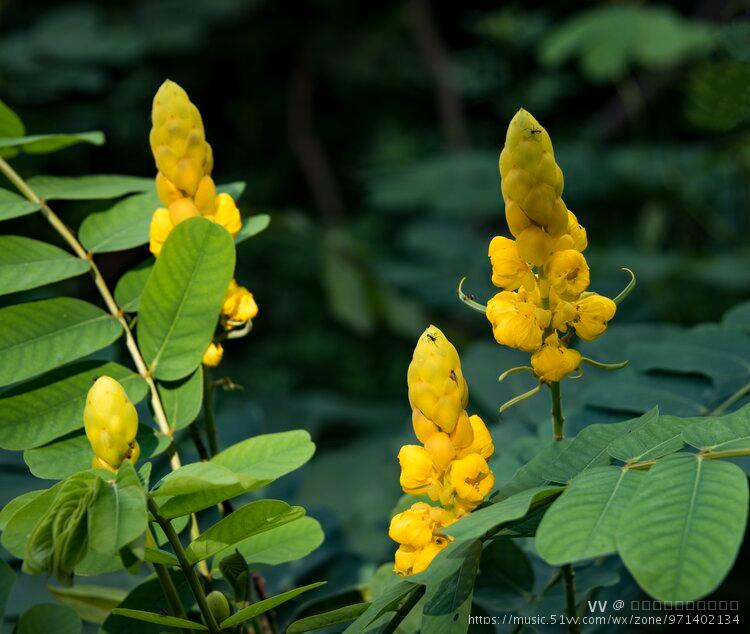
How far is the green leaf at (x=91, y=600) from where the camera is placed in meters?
0.86

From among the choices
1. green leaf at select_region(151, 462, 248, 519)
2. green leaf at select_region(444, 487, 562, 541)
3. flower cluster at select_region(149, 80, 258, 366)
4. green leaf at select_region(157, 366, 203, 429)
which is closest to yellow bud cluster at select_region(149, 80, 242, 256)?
flower cluster at select_region(149, 80, 258, 366)

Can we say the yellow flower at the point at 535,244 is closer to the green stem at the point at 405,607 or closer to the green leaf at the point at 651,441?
the green leaf at the point at 651,441

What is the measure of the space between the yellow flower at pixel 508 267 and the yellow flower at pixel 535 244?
0.5 inches

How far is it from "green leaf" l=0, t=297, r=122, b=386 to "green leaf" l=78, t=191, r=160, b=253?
83 mm

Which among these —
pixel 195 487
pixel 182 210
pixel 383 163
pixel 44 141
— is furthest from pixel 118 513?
pixel 383 163

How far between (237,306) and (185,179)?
0.36 feet

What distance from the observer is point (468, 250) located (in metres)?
2.54

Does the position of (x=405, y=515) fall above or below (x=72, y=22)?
below

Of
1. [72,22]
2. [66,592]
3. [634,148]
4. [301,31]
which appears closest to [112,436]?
[66,592]

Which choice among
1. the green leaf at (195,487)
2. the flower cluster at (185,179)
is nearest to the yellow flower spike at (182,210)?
the flower cluster at (185,179)

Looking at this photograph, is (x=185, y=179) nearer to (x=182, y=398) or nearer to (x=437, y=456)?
(x=182, y=398)

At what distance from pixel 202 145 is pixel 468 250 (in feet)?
5.91

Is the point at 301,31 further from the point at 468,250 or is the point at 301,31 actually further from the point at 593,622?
the point at 593,622

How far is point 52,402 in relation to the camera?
0.78 meters
